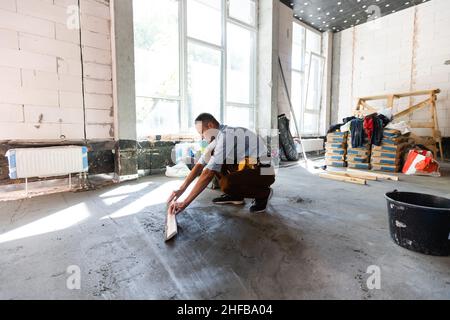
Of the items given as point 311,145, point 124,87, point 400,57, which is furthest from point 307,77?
point 124,87

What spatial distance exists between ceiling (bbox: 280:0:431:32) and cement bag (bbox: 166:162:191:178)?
4.87 metres

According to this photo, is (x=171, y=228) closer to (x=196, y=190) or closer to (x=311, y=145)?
(x=196, y=190)

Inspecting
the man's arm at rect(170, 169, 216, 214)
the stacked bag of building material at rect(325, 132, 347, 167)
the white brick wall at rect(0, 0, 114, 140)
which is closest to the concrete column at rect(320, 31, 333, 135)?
the stacked bag of building material at rect(325, 132, 347, 167)

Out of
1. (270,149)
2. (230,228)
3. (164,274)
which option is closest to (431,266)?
(230,228)

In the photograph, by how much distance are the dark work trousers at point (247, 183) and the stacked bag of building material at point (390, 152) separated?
3389 millimetres

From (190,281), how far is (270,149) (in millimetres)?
4728

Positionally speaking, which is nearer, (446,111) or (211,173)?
(211,173)

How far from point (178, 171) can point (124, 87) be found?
152 cm

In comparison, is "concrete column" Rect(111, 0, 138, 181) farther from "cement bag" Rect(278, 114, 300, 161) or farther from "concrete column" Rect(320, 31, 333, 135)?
"concrete column" Rect(320, 31, 333, 135)

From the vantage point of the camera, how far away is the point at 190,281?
48.4 inches

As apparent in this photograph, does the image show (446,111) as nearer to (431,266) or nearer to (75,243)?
(431,266)

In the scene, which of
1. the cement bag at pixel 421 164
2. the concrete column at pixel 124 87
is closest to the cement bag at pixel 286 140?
the cement bag at pixel 421 164

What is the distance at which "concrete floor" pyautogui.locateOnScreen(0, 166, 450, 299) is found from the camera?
1163 mm

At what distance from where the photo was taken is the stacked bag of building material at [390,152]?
4500 millimetres
